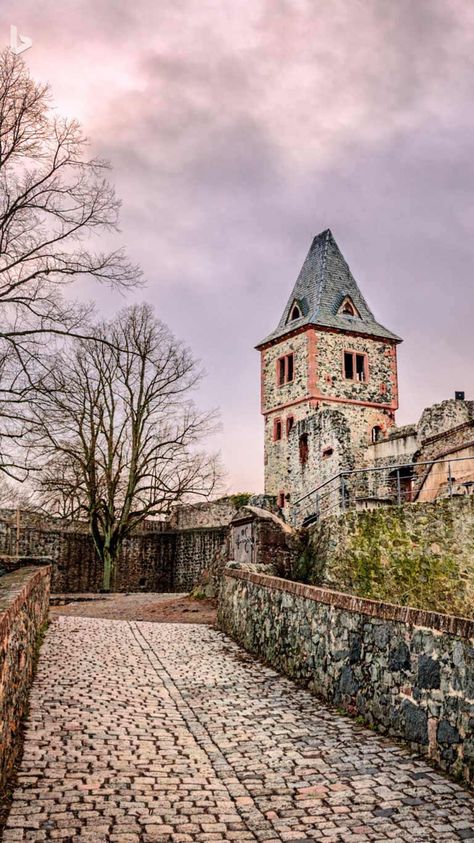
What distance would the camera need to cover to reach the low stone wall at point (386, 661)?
19.3 ft

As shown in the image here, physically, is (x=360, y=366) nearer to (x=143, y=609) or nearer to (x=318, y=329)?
(x=318, y=329)

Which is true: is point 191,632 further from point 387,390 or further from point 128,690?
point 387,390

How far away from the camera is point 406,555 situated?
50.3ft

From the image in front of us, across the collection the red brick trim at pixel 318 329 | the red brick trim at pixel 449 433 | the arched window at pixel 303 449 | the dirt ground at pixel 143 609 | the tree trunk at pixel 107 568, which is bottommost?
the dirt ground at pixel 143 609

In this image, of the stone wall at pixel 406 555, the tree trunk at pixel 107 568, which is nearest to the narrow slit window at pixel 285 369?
the tree trunk at pixel 107 568

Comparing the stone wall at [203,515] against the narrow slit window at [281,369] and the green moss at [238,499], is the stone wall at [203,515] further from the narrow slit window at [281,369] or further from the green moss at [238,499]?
the narrow slit window at [281,369]

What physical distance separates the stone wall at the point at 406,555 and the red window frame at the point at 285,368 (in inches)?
964

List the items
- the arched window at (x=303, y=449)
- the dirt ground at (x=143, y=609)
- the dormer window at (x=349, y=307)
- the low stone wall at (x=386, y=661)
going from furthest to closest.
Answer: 1. the dormer window at (x=349, y=307)
2. the arched window at (x=303, y=449)
3. the dirt ground at (x=143, y=609)
4. the low stone wall at (x=386, y=661)

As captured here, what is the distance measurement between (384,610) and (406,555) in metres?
8.40

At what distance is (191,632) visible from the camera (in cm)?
1368

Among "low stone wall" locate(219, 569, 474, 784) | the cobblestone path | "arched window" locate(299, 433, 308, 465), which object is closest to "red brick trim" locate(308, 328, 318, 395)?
"arched window" locate(299, 433, 308, 465)

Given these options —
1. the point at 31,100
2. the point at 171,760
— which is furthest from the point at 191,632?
the point at 31,100

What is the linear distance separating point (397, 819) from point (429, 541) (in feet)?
36.0

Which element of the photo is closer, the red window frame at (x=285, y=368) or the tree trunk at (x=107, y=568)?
the tree trunk at (x=107, y=568)
